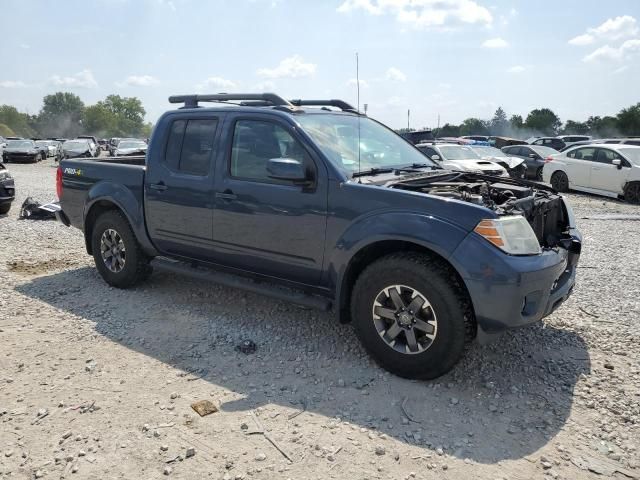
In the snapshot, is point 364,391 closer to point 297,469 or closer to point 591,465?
point 297,469

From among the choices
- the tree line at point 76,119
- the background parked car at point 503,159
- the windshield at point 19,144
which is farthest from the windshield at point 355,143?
the tree line at point 76,119

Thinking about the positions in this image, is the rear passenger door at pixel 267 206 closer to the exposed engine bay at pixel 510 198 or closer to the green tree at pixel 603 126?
the exposed engine bay at pixel 510 198

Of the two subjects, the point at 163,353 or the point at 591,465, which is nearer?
the point at 591,465

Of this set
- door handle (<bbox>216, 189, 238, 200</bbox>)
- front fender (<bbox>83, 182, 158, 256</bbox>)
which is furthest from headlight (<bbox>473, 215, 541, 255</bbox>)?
front fender (<bbox>83, 182, 158, 256</bbox>)

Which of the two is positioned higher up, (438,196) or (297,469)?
(438,196)

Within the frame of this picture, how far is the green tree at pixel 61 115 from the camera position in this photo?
129 meters

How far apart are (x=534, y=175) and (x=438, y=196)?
56.1 ft

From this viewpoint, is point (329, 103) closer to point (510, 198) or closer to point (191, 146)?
point (191, 146)

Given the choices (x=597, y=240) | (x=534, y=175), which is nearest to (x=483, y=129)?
(x=534, y=175)

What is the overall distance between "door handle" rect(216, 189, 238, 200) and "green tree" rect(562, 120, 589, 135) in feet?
170

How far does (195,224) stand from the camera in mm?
4832

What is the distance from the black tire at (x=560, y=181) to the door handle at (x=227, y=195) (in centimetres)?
1320

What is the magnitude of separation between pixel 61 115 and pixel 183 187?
501 ft

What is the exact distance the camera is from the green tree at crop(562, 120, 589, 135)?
49.7m
